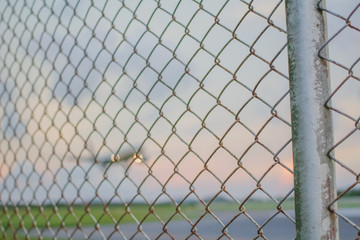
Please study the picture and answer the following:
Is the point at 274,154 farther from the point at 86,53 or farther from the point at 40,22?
the point at 40,22

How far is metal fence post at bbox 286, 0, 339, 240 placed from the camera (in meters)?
1.14

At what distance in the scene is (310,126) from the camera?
115cm

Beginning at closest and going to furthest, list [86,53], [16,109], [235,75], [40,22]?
[235,75], [86,53], [40,22], [16,109]

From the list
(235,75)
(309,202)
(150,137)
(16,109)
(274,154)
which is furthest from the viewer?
(16,109)

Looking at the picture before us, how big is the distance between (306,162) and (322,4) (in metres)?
0.40

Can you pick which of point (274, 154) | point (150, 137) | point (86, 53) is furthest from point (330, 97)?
point (86, 53)

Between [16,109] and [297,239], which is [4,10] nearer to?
[16,109]

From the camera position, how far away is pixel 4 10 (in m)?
2.69

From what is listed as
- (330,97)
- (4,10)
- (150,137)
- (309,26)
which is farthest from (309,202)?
(4,10)

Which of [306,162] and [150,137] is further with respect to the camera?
[150,137]

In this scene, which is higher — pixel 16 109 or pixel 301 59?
pixel 301 59

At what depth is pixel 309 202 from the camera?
1.14 meters

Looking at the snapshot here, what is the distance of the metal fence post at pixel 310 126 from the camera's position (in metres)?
1.14

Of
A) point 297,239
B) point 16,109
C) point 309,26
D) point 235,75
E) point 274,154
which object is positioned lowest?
point 16,109
